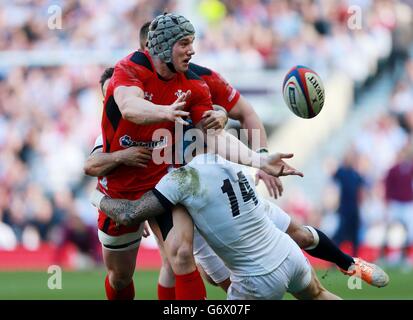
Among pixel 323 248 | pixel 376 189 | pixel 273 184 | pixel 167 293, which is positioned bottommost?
pixel 167 293

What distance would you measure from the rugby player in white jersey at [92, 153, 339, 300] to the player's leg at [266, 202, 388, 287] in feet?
1.90

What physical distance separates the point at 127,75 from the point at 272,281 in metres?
1.76

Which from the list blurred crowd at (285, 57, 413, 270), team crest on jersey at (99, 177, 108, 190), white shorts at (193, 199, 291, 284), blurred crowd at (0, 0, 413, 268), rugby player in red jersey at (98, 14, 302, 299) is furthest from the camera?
blurred crowd at (0, 0, 413, 268)

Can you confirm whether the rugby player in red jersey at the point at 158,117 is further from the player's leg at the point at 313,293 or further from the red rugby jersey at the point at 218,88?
the player's leg at the point at 313,293

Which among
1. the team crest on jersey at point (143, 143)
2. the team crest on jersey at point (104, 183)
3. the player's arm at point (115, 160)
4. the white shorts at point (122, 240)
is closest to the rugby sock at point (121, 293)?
the white shorts at point (122, 240)

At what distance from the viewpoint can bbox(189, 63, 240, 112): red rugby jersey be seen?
7762mm

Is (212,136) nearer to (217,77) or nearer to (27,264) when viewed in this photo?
(217,77)

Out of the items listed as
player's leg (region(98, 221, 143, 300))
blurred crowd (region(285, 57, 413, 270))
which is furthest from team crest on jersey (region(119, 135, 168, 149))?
blurred crowd (region(285, 57, 413, 270))

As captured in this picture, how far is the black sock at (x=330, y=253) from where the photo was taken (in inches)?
303

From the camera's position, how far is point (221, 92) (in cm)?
793

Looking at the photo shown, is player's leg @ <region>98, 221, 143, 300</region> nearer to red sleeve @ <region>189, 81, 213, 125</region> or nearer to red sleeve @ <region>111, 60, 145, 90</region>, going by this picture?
red sleeve @ <region>189, 81, 213, 125</region>

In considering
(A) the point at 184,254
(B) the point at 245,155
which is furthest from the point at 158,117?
(A) the point at 184,254

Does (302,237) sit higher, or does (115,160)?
(115,160)

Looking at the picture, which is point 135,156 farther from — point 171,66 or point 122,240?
point 122,240
